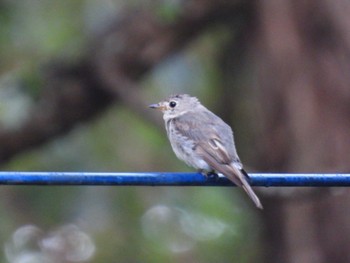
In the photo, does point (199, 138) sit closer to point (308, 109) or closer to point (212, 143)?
point (212, 143)

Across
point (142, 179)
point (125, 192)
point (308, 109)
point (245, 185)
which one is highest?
point (142, 179)

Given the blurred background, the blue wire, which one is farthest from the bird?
the blurred background

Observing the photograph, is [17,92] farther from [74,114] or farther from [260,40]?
[260,40]

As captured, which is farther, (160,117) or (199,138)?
(160,117)

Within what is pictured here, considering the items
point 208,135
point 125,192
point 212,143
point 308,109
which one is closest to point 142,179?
point 212,143

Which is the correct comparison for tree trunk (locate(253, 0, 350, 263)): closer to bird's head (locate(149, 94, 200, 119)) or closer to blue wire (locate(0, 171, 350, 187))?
bird's head (locate(149, 94, 200, 119))
